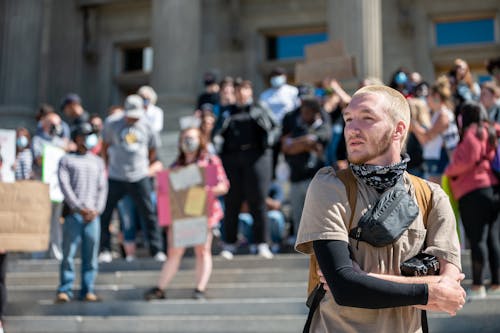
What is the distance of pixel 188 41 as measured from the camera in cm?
1414

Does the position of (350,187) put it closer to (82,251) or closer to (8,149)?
(82,251)

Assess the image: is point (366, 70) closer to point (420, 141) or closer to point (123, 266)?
point (420, 141)

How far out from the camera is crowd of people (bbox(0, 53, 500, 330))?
19.6 ft

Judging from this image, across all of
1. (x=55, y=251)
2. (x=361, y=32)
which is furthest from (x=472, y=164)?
(x=361, y=32)

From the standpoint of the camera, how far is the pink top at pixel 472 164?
5.89 meters

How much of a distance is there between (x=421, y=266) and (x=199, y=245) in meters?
4.65

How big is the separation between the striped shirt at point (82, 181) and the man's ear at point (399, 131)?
4989 mm

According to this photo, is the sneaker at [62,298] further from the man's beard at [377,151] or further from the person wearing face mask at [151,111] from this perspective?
the man's beard at [377,151]

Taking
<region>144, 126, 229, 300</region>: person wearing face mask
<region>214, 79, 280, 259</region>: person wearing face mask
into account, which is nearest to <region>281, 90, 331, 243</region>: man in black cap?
<region>214, 79, 280, 259</region>: person wearing face mask

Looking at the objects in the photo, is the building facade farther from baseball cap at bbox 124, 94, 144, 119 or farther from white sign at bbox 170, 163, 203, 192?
white sign at bbox 170, 163, 203, 192

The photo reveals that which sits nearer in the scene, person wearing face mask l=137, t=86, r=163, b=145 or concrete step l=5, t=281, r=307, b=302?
concrete step l=5, t=281, r=307, b=302

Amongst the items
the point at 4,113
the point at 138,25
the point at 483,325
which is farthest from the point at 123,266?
the point at 138,25

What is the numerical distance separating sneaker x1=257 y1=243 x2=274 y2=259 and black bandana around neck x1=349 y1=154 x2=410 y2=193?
5251 millimetres

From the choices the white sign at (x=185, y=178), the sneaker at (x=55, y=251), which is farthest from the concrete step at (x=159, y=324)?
the sneaker at (x=55, y=251)
